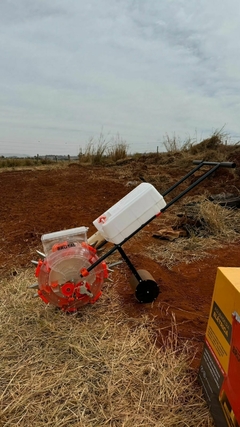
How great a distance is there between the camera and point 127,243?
14.3 feet

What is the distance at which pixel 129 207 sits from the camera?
2.16 meters

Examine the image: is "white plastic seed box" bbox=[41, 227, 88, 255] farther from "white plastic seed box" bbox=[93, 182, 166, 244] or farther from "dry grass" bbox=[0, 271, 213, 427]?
"dry grass" bbox=[0, 271, 213, 427]

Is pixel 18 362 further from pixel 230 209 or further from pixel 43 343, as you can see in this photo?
pixel 230 209

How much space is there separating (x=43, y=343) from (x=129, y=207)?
46.5 inches

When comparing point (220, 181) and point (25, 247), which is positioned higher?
point (220, 181)

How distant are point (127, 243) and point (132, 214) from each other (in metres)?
2.22

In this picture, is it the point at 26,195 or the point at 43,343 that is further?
the point at 26,195

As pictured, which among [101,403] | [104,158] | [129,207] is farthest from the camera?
[104,158]

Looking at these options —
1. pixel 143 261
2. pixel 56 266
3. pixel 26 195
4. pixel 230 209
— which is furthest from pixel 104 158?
pixel 56 266

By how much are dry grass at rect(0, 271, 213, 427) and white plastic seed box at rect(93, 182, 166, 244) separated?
74 centimetres

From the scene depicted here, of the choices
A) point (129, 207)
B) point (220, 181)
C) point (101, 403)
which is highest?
point (129, 207)

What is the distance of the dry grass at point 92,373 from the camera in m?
1.63

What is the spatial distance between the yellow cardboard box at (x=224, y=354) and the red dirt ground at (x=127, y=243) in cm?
45

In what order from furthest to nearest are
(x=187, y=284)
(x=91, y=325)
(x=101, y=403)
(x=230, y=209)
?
(x=230, y=209) < (x=187, y=284) < (x=91, y=325) < (x=101, y=403)
